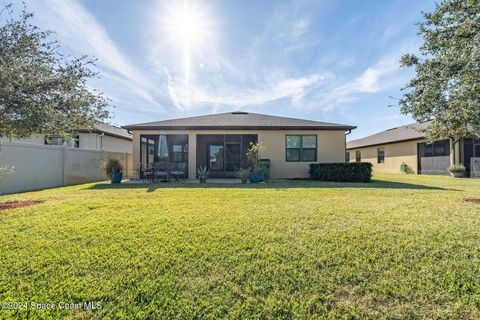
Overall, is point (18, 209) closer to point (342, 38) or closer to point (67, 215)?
point (67, 215)

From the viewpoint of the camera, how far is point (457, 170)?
17250 mm

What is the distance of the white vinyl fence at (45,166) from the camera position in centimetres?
916

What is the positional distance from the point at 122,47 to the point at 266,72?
762 cm

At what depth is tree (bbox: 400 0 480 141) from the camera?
5574 millimetres

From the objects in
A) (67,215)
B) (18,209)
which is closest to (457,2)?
(67,215)

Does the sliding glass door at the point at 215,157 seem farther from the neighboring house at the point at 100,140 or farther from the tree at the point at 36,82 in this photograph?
the tree at the point at 36,82

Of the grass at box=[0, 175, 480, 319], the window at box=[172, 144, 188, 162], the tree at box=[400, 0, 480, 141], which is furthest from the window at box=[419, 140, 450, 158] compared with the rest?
the window at box=[172, 144, 188, 162]

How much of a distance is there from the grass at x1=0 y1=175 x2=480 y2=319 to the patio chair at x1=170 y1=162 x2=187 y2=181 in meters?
8.00

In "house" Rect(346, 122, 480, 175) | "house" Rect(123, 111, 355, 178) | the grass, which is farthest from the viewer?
"house" Rect(346, 122, 480, 175)

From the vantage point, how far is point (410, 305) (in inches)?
93.5

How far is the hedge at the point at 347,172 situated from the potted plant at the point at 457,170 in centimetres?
961

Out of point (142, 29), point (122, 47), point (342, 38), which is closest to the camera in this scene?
point (142, 29)

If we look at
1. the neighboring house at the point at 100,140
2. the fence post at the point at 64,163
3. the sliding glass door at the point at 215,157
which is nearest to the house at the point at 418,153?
the sliding glass door at the point at 215,157

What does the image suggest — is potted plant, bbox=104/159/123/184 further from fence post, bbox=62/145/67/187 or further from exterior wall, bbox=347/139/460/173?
exterior wall, bbox=347/139/460/173
